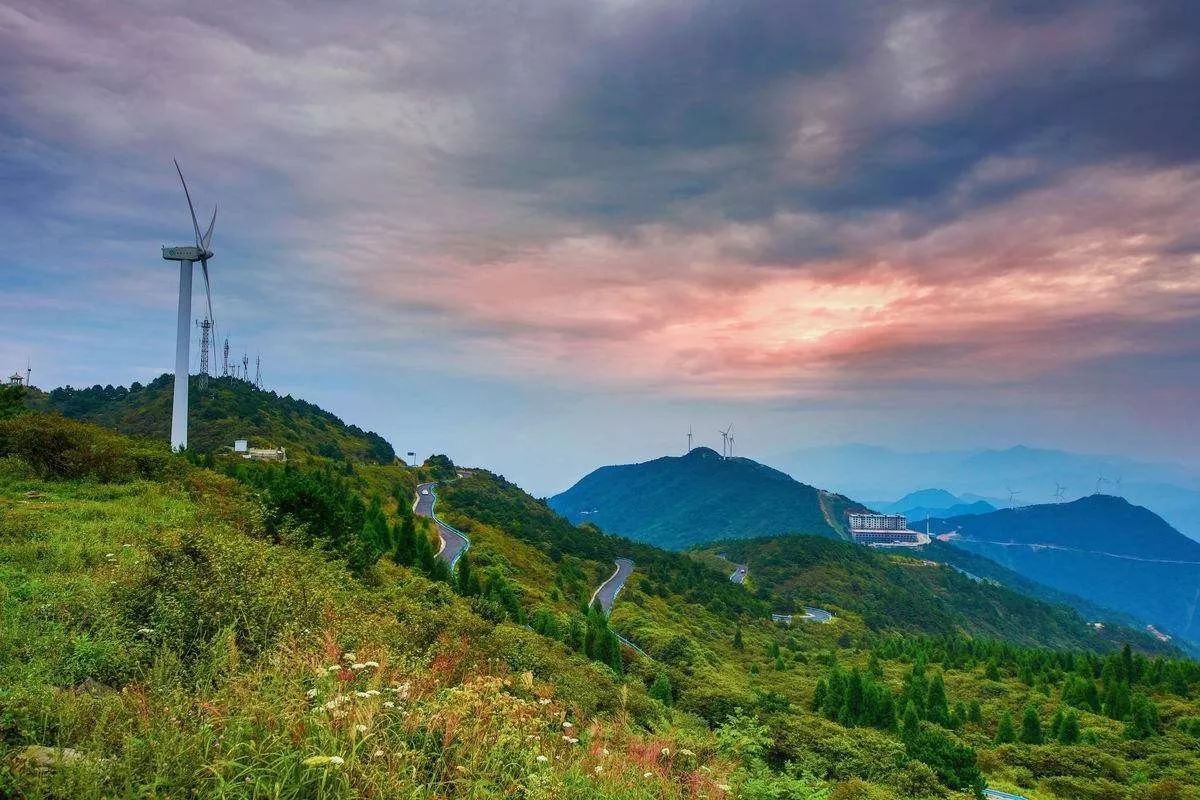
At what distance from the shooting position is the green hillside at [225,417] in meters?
107

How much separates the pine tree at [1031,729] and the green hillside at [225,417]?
93.8 m

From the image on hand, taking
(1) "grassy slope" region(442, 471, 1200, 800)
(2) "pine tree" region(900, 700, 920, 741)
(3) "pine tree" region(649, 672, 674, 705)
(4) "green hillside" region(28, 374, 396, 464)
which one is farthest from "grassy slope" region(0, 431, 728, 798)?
(4) "green hillside" region(28, 374, 396, 464)

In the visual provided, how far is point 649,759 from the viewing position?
35.2ft

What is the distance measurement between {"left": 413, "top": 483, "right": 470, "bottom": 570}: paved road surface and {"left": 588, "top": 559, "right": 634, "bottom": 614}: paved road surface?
70.2ft

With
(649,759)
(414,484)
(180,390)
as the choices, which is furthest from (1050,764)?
(414,484)

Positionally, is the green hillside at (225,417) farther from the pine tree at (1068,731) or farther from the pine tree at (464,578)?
the pine tree at (1068,731)

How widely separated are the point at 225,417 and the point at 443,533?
54.9 m

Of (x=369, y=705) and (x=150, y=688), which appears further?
(x=150, y=688)

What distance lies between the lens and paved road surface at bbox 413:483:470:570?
71.0 metres

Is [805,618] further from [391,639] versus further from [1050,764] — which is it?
[391,639]

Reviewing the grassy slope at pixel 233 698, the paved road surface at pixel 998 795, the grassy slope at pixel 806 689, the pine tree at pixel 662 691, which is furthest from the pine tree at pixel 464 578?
the paved road surface at pixel 998 795

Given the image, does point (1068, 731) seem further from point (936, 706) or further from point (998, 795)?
point (998, 795)

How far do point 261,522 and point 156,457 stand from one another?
8884mm

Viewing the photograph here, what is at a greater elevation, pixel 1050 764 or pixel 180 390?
pixel 180 390
